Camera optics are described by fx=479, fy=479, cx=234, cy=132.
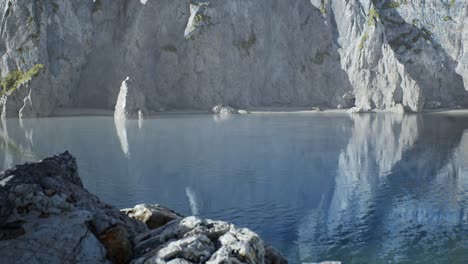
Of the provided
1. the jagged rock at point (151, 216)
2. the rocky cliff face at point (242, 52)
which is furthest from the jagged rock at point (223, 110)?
the jagged rock at point (151, 216)

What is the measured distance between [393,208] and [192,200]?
479 inches

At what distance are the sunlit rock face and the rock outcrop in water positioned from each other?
10.2 m

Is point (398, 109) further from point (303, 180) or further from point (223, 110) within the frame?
point (303, 180)

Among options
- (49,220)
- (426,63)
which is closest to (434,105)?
(426,63)

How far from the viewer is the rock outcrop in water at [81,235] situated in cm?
1024

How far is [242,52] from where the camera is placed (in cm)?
12069

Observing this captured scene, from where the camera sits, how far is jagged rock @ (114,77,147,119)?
95.1 m

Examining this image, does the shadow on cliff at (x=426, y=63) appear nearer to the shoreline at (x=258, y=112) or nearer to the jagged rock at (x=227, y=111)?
the shoreline at (x=258, y=112)

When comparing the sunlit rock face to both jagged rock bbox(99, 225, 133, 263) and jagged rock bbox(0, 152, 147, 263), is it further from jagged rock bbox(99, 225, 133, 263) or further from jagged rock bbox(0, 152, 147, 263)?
jagged rock bbox(0, 152, 147, 263)

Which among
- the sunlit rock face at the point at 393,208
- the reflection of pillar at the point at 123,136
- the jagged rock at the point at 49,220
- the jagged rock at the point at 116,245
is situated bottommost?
the sunlit rock face at the point at 393,208

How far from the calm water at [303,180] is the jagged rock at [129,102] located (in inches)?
1014

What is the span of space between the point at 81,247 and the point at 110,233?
3.13ft

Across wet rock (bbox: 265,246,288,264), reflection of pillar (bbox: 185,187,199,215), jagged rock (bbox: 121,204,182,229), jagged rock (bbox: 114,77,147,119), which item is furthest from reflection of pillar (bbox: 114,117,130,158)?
wet rock (bbox: 265,246,288,264)

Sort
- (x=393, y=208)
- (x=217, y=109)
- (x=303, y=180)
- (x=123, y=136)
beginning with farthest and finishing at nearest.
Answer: (x=217, y=109) < (x=123, y=136) < (x=303, y=180) < (x=393, y=208)
